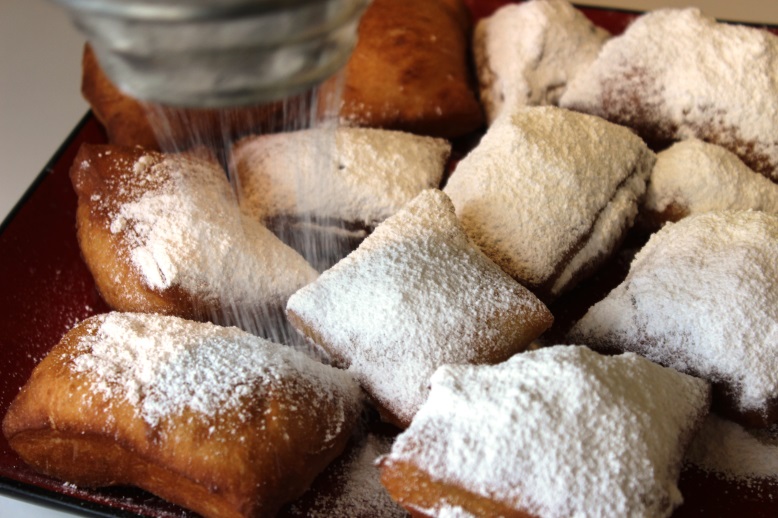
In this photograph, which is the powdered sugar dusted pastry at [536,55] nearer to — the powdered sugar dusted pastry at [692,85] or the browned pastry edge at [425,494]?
the powdered sugar dusted pastry at [692,85]

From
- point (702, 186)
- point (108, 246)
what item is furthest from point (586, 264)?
point (108, 246)

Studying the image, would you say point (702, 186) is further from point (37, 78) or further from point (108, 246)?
point (37, 78)

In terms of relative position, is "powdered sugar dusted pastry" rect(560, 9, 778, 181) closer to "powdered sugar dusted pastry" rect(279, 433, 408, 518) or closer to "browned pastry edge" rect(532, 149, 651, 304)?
"browned pastry edge" rect(532, 149, 651, 304)

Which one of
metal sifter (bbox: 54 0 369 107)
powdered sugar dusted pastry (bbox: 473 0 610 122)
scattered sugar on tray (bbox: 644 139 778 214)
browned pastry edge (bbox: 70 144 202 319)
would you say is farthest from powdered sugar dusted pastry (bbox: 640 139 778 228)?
metal sifter (bbox: 54 0 369 107)

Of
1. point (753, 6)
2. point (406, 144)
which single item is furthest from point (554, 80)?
point (753, 6)

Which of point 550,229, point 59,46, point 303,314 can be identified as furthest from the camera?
point 59,46

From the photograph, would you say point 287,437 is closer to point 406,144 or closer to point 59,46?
point 406,144
